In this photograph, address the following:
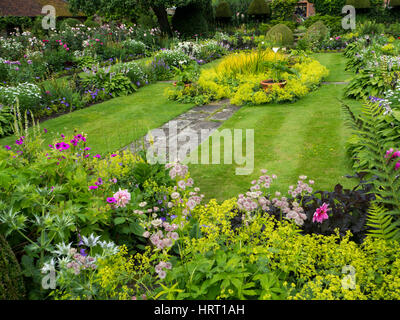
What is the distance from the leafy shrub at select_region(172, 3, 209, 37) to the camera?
797 inches

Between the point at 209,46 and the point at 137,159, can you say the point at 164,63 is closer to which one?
Answer: the point at 209,46

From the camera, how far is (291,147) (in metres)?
5.84

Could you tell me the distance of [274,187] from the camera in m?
4.56

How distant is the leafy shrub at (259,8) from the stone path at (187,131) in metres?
18.9

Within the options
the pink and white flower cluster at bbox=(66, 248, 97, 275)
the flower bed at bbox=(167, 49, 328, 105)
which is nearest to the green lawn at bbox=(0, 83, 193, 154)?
the flower bed at bbox=(167, 49, 328, 105)

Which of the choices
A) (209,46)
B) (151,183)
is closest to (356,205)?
(151,183)

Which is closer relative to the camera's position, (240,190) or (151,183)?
(151,183)

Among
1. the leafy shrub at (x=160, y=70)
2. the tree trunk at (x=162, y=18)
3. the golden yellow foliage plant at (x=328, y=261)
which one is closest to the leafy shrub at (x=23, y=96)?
the leafy shrub at (x=160, y=70)

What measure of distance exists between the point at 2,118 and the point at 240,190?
5.21 meters

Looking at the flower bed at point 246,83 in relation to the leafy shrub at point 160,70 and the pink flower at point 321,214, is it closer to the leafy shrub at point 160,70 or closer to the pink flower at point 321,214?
the leafy shrub at point 160,70

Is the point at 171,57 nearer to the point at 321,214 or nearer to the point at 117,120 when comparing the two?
the point at 117,120

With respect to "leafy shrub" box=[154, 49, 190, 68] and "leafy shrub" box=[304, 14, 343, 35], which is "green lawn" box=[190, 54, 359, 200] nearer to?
"leafy shrub" box=[154, 49, 190, 68]

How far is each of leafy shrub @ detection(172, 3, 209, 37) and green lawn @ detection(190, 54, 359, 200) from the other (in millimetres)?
13249

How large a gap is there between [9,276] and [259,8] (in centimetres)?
2603
